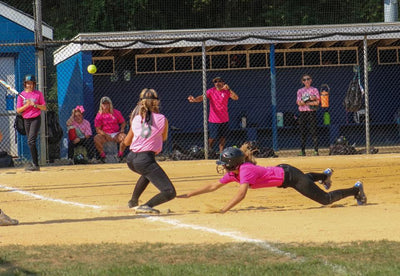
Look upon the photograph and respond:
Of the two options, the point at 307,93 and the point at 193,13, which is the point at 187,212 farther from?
the point at 193,13

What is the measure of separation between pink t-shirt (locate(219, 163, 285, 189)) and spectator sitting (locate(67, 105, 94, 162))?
30.6 feet

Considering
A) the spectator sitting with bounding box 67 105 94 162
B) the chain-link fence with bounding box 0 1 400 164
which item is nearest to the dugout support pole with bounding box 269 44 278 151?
the chain-link fence with bounding box 0 1 400 164

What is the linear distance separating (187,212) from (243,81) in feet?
42.7

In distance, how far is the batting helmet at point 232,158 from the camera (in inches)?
366

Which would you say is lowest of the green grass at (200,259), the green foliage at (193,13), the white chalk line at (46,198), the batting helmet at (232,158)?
the white chalk line at (46,198)

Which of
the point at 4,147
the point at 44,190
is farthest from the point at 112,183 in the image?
the point at 4,147

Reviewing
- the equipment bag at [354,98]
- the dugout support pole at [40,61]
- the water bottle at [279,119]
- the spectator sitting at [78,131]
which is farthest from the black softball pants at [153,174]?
the water bottle at [279,119]

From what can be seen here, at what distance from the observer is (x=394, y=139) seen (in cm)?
2336

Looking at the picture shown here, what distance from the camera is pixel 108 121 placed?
17984mm

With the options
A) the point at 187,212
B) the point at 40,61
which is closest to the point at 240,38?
the point at 40,61

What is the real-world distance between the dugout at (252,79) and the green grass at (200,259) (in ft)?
45.6

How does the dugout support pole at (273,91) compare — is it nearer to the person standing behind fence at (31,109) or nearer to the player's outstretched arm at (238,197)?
the person standing behind fence at (31,109)

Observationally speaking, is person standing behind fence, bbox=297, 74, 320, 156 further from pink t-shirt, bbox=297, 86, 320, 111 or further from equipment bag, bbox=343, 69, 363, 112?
equipment bag, bbox=343, 69, 363, 112

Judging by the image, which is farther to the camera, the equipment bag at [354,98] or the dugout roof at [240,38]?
the equipment bag at [354,98]
